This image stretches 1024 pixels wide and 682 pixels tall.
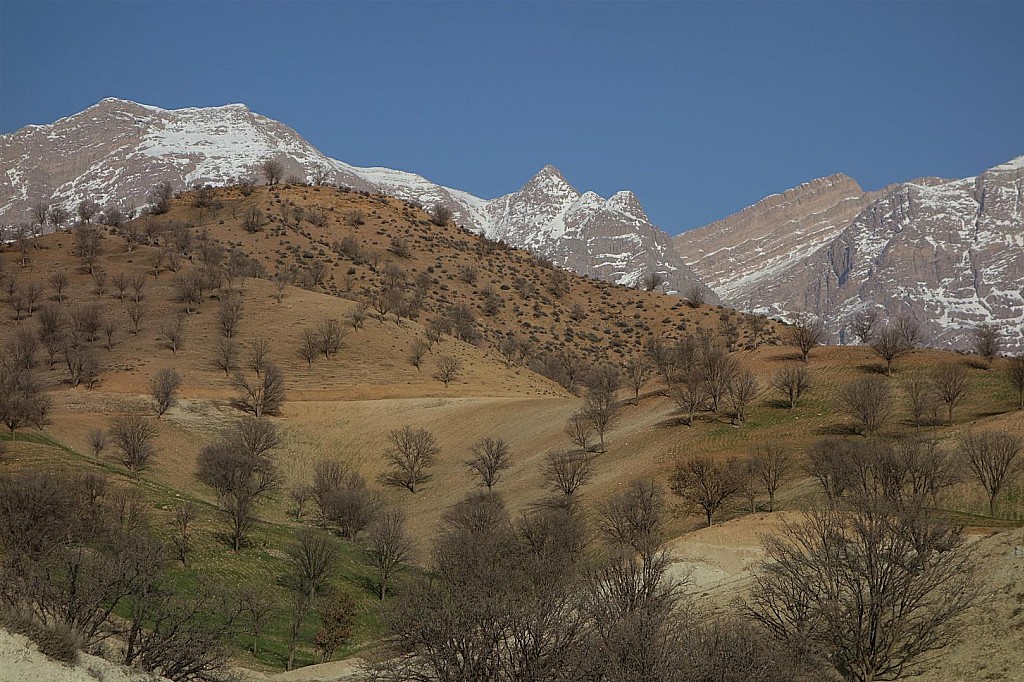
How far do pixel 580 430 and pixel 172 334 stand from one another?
114 ft

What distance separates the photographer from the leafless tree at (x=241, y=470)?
4456cm

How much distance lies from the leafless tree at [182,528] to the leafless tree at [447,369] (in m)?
33.3

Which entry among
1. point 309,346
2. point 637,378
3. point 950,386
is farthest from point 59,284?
point 950,386

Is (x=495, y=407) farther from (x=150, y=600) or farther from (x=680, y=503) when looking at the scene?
(x=150, y=600)

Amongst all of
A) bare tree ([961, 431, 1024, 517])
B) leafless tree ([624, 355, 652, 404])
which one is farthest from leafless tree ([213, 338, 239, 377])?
bare tree ([961, 431, 1024, 517])

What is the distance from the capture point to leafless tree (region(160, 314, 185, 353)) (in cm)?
7444

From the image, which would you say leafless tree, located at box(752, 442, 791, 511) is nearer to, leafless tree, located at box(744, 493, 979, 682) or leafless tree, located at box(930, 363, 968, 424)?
leafless tree, located at box(930, 363, 968, 424)

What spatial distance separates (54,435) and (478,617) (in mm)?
39879

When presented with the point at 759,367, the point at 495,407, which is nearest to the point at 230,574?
the point at 495,407

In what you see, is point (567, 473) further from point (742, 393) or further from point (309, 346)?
point (309, 346)

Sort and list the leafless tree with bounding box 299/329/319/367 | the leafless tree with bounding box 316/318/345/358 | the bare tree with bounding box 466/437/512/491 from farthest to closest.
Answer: the leafless tree with bounding box 316/318/345/358
the leafless tree with bounding box 299/329/319/367
the bare tree with bounding box 466/437/512/491

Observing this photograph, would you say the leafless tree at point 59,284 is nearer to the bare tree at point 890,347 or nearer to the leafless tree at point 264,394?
the leafless tree at point 264,394

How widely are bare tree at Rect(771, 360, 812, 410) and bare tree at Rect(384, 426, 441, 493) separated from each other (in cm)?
2174

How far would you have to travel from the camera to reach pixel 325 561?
41.2 metres
